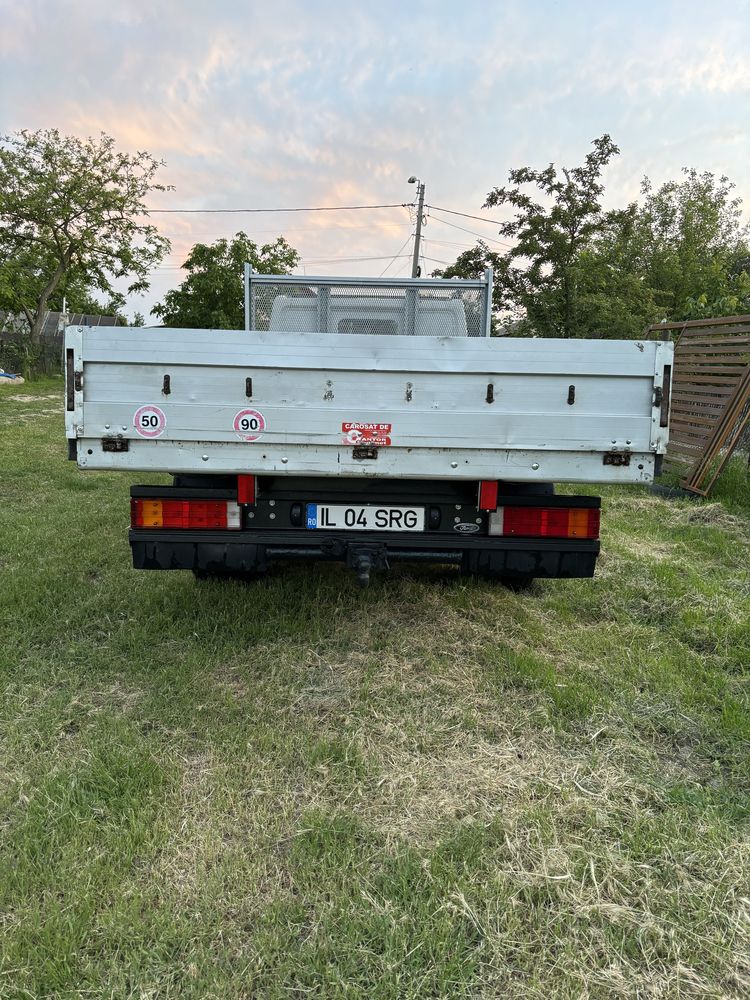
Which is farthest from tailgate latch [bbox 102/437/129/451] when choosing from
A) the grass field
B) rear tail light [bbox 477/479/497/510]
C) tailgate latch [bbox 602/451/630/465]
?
tailgate latch [bbox 602/451/630/465]

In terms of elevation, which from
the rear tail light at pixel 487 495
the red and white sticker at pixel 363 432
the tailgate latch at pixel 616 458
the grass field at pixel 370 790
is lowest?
the grass field at pixel 370 790

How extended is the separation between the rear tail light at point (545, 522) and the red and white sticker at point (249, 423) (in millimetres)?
1255

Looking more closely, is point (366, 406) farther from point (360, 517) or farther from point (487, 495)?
point (487, 495)

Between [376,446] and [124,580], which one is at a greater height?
[376,446]

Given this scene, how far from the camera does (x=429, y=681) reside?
9.97 ft

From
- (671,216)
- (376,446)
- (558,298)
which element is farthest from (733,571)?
(671,216)

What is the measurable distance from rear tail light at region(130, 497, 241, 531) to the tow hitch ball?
1.99ft

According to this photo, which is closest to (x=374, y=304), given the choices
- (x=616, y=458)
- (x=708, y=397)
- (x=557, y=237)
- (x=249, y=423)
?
(x=249, y=423)

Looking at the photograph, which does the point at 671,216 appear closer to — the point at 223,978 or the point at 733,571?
the point at 733,571

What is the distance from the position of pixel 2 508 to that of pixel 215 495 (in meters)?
4.24

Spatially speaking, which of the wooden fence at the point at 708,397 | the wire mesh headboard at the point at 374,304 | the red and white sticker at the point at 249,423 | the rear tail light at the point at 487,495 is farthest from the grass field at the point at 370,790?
the wooden fence at the point at 708,397

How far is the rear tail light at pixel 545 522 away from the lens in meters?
3.18

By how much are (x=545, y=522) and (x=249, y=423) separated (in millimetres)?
1576

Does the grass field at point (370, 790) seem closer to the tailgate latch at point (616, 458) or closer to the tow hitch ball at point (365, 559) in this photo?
the tow hitch ball at point (365, 559)
